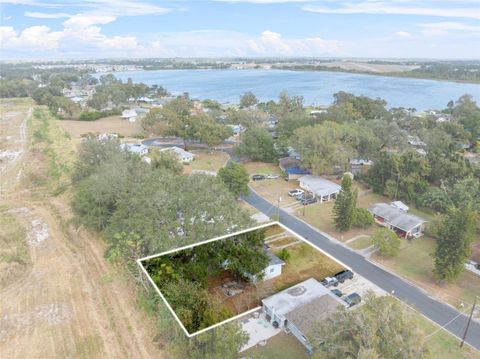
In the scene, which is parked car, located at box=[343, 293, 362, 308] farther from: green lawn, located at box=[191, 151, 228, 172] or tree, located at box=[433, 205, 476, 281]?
green lawn, located at box=[191, 151, 228, 172]

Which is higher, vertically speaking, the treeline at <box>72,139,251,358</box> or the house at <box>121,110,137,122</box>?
the treeline at <box>72,139,251,358</box>

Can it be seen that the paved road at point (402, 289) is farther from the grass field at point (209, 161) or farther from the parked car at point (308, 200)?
the grass field at point (209, 161)

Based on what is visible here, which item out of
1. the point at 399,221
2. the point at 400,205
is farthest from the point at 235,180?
the point at 400,205

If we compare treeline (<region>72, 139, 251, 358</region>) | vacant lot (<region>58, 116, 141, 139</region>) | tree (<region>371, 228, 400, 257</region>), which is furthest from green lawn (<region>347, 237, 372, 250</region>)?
vacant lot (<region>58, 116, 141, 139</region>)

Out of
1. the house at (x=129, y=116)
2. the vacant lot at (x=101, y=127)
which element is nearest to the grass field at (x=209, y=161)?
the vacant lot at (x=101, y=127)

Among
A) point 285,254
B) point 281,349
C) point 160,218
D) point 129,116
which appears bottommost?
point 281,349

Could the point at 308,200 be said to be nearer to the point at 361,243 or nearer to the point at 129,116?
the point at 361,243

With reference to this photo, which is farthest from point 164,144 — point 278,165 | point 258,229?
point 258,229

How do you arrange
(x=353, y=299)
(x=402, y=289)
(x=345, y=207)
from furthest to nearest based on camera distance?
(x=345, y=207) < (x=402, y=289) < (x=353, y=299)
